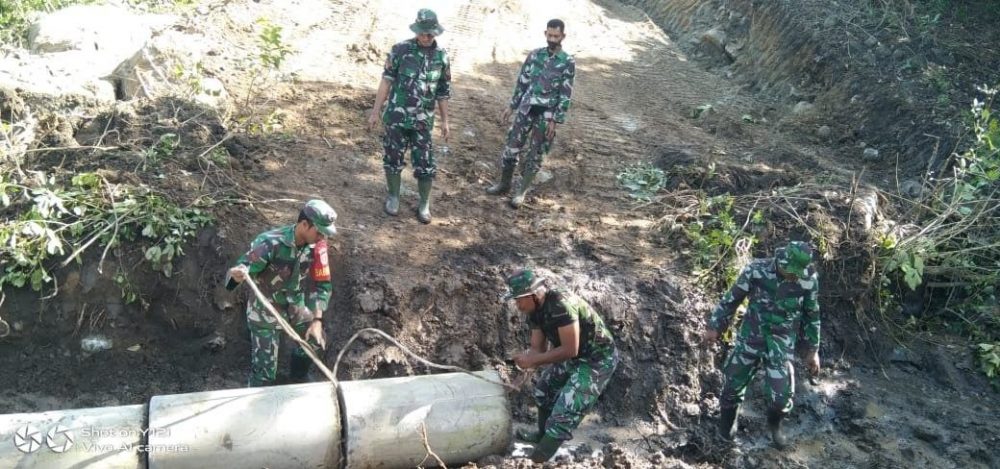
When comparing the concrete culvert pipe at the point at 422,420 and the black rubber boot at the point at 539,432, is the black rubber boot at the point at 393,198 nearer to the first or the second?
the concrete culvert pipe at the point at 422,420

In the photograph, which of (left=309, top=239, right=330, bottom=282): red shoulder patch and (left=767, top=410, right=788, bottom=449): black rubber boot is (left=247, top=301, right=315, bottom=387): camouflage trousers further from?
(left=767, top=410, right=788, bottom=449): black rubber boot

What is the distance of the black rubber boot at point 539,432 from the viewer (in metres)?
5.87

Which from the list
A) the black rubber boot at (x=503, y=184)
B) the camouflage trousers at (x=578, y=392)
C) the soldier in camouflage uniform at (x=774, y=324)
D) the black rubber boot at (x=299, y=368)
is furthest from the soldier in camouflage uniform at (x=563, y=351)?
the black rubber boot at (x=503, y=184)

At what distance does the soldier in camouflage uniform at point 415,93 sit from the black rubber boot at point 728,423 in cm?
306

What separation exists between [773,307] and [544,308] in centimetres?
178

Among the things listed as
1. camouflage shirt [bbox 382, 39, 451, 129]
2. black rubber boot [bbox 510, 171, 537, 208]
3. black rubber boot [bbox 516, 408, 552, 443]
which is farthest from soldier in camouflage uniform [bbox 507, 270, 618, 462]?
black rubber boot [bbox 510, 171, 537, 208]

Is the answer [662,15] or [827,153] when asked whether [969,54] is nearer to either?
[827,153]

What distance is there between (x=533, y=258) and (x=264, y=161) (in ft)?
8.63

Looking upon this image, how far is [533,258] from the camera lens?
712 centimetres

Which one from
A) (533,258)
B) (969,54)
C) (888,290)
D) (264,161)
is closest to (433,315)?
(533,258)

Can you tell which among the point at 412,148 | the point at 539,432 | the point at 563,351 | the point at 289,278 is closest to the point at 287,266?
the point at 289,278

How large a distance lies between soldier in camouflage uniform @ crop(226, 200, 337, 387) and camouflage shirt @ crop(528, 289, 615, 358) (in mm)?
1417

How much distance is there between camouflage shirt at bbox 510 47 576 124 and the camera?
24.1 feet

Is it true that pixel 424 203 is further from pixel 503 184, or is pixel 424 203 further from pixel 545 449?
pixel 545 449
